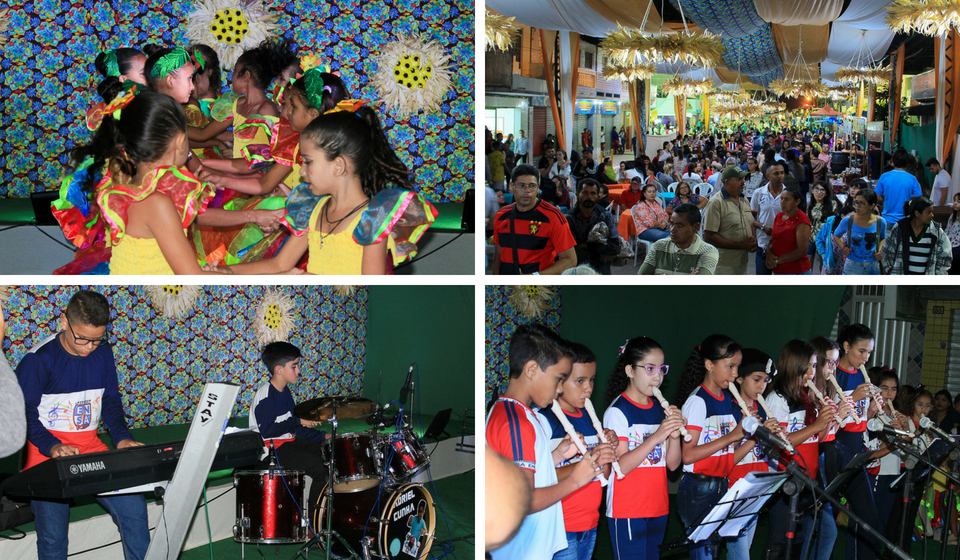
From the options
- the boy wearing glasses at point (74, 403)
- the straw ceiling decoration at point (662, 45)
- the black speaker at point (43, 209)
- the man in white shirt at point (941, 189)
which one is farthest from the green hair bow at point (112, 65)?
the man in white shirt at point (941, 189)

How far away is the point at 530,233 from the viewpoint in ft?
9.95

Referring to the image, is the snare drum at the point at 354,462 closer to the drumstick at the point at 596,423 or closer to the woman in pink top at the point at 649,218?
the drumstick at the point at 596,423

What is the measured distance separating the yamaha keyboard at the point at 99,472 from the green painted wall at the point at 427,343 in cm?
330

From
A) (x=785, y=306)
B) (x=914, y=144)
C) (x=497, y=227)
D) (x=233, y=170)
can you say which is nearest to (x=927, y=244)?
(x=785, y=306)

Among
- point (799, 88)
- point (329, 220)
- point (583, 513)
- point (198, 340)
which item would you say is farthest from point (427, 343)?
point (799, 88)

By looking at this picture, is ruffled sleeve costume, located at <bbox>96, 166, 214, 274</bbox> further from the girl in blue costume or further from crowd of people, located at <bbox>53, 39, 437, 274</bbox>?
the girl in blue costume

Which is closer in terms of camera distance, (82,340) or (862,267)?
(82,340)

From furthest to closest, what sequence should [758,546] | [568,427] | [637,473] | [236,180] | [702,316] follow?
[702,316] → [758,546] → [637,473] → [236,180] → [568,427]

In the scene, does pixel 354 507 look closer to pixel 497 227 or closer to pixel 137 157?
pixel 497 227

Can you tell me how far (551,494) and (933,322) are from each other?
8.24ft

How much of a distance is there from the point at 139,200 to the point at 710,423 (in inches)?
70.0

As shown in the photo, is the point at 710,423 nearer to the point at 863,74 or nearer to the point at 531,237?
the point at 531,237

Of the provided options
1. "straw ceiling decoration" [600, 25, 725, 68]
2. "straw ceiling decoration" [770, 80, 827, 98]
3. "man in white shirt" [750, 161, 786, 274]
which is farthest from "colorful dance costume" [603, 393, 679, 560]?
"straw ceiling decoration" [770, 80, 827, 98]

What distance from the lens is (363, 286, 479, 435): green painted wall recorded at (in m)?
5.33
